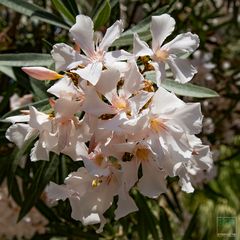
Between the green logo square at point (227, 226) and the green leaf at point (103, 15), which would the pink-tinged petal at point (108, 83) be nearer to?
the green leaf at point (103, 15)

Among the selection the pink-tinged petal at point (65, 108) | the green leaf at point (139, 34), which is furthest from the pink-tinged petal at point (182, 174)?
the green leaf at point (139, 34)

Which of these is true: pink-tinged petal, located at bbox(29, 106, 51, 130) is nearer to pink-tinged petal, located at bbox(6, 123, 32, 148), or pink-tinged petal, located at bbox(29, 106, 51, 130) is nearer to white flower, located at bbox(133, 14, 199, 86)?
pink-tinged petal, located at bbox(6, 123, 32, 148)

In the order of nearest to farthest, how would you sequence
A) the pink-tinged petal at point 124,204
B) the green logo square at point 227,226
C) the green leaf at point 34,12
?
the pink-tinged petal at point 124,204 → the green leaf at point 34,12 → the green logo square at point 227,226

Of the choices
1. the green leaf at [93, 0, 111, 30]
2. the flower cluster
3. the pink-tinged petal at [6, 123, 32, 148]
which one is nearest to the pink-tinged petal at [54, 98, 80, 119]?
the flower cluster

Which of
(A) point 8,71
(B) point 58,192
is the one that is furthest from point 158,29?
(A) point 8,71

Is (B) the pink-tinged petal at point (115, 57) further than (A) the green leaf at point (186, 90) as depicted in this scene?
No
